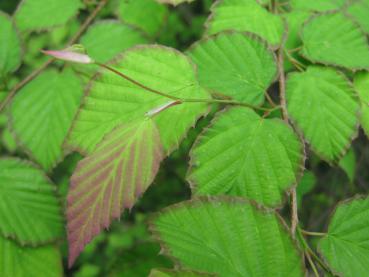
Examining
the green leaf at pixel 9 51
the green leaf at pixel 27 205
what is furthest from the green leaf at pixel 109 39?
the green leaf at pixel 27 205

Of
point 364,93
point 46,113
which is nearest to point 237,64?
point 364,93

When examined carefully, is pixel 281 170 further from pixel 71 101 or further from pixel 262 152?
pixel 71 101

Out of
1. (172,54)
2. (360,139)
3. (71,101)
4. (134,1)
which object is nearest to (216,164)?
(172,54)

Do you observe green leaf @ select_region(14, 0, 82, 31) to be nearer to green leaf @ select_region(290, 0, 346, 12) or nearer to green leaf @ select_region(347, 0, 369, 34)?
green leaf @ select_region(290, 0, 346, 12)

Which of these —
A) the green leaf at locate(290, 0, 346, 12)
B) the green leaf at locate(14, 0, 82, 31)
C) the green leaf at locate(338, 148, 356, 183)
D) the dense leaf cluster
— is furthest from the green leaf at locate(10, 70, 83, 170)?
the green leaf at locate(338, 148, 356, 183)

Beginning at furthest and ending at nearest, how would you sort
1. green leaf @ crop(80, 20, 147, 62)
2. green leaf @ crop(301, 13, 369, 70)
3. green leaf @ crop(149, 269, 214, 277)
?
green leaf @ crop(80, 20, 147, 62), green leaf @ crop(301, 13, 369, 70), green leaf @ crop(149, 269, 214, 277)

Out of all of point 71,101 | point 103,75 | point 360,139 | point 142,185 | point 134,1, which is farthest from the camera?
point 360,139
